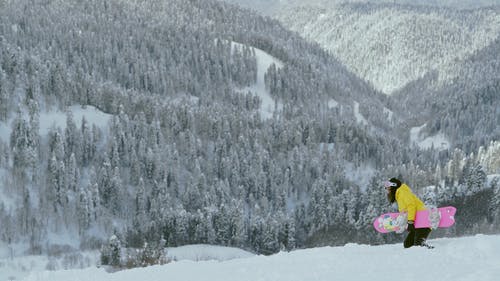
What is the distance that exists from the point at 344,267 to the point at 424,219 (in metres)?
4.67

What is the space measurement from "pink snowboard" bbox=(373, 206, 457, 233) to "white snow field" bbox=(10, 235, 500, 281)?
35.4 inches

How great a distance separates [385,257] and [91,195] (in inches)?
3380

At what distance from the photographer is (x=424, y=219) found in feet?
65.7

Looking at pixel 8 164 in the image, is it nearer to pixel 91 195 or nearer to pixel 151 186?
pixel 91 195

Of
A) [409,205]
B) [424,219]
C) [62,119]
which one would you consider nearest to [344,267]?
[409,205]

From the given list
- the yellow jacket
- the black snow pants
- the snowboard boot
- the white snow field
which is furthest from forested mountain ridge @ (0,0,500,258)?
the snowboard boot

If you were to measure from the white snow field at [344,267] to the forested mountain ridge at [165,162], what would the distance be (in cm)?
6745

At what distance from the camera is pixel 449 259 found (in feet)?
55.9

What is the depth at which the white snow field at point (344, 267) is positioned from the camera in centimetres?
1577

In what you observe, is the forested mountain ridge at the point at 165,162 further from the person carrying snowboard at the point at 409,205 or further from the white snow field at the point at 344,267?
the person carrying snowboard at the point at 409,205

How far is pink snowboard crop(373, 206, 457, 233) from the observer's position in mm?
20078

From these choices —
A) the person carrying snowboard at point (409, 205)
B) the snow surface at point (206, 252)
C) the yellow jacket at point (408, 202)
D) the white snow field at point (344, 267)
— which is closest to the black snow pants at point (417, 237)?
the person carrying snowboard at point (409, 205)

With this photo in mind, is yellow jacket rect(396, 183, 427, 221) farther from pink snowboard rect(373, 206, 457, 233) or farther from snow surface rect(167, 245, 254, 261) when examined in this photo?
snow surface rect(167, 245, 254, 261)

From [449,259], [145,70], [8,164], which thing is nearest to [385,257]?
[449,259]
